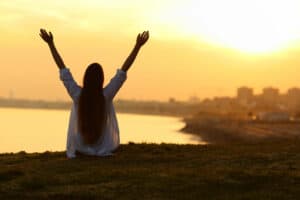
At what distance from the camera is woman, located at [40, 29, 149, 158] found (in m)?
8.62

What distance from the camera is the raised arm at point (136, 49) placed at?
8.86m

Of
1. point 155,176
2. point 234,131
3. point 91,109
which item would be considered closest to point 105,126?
point 91,109

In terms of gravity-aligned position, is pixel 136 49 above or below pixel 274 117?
below

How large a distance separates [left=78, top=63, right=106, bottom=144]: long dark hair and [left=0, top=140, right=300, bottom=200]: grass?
0.34 m

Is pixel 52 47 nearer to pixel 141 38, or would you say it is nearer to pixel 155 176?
pixel 141 38

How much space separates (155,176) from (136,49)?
2194 millimetres

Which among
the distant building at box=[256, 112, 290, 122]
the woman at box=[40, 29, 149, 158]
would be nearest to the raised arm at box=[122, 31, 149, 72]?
the woman at box=[40, 29, 149, 158]

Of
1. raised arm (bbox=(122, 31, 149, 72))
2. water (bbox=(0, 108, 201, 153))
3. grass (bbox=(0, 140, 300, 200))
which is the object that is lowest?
grass (bbox=(0, 140, 300, 200))

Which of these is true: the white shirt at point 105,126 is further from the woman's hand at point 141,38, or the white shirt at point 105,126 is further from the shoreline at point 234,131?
the shoreline at point 234,131

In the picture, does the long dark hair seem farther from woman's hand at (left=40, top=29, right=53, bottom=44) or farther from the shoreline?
the shoreline

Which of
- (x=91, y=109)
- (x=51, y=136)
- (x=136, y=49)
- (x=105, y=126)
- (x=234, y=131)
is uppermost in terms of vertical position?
(x=234, y=131)

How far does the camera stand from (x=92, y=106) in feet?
28.4

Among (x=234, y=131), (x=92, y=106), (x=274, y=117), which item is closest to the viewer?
(x=92, y=106)

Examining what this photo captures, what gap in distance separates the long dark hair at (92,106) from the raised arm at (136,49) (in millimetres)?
441
